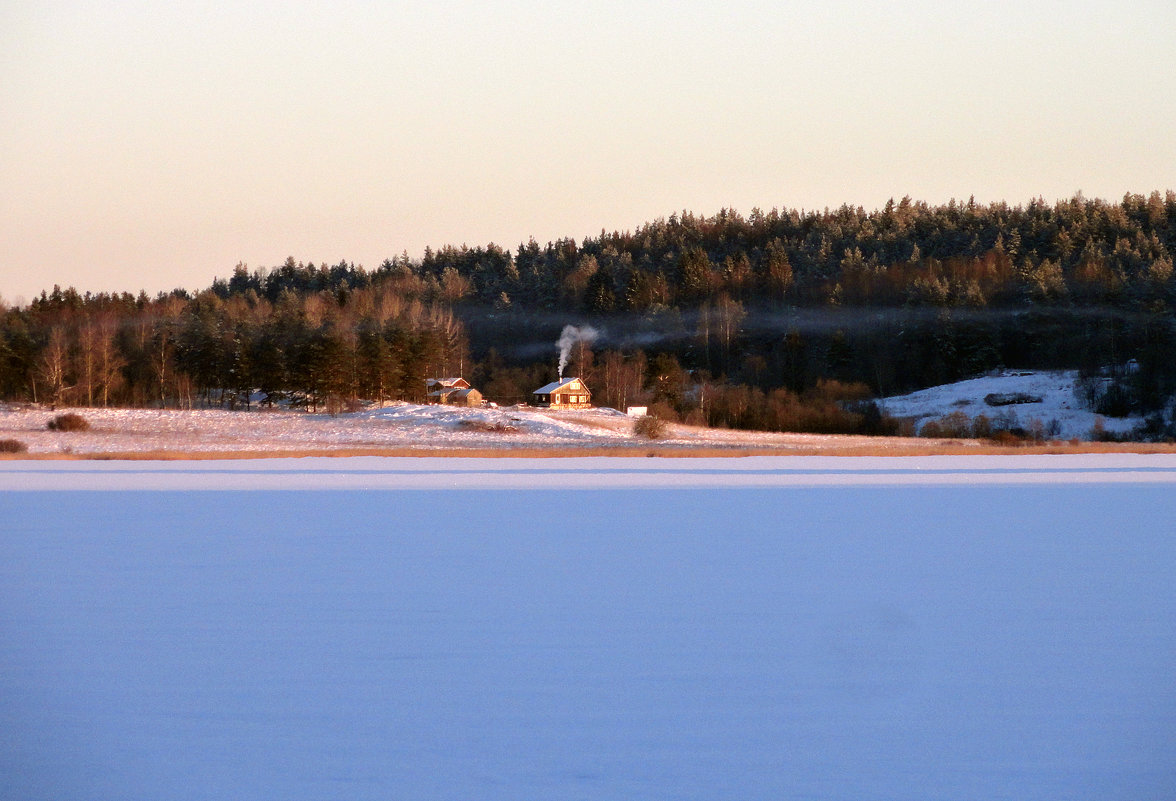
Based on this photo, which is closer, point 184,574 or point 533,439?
point 184,574

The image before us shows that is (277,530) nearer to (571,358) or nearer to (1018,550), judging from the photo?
(1018,550)

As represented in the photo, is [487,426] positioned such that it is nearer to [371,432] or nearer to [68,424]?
[371,432]

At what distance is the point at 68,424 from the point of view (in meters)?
33.2

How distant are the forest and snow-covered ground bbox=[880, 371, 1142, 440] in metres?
1.69

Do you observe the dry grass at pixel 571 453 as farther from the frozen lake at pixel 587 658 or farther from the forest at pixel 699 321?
the forest at pixel 699 321

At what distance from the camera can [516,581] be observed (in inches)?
290

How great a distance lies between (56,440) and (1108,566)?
94.9ft

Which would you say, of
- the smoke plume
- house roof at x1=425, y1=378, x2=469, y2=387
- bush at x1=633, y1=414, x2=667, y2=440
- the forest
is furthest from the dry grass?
the smoke plume

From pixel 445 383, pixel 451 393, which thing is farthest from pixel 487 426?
pixel 445 383

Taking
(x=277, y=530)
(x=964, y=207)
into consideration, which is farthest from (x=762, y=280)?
(x=277, y=530)

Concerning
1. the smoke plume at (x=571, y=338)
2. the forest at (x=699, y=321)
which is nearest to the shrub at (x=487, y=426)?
the forest at (x=699, y=321)

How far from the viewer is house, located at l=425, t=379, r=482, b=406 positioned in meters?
47.6

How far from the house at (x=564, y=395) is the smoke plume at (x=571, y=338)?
772cm

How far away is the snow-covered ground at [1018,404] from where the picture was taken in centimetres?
4150
